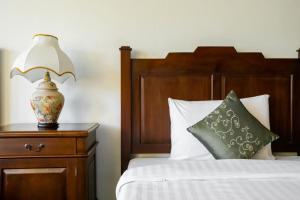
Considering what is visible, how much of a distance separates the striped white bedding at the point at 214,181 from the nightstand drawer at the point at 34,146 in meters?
0.53

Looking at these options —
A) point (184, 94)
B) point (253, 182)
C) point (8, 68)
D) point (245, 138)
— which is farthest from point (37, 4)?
point (253, 182)

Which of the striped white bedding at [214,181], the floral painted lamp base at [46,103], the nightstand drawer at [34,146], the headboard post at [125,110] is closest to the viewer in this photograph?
the striped white bedding at [214,181]

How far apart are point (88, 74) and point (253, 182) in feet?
4.87

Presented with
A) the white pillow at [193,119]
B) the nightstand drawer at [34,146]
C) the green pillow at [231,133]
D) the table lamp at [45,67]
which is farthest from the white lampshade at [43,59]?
the green pillow at [231,133]

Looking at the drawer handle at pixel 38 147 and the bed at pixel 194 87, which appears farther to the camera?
the bed at pixel 194 87

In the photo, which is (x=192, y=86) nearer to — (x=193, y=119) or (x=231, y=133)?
(x=193, y=119)

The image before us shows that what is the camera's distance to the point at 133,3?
2.28 meters

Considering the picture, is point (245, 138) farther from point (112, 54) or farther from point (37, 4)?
point (37, 4)

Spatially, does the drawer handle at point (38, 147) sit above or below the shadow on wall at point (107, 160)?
above

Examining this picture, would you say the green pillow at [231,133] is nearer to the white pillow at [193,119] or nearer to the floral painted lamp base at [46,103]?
the white pillow at [193,119]

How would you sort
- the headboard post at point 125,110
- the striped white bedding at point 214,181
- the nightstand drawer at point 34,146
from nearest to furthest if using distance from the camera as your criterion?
the striped white bedding at point 214,181
the nightstand drawer at point 34,146
the headboard post at point 125,110

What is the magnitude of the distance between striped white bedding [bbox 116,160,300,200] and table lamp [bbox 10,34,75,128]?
78 centimetres

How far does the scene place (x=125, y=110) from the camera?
7.13 feet

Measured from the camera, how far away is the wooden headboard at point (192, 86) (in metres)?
2.19
